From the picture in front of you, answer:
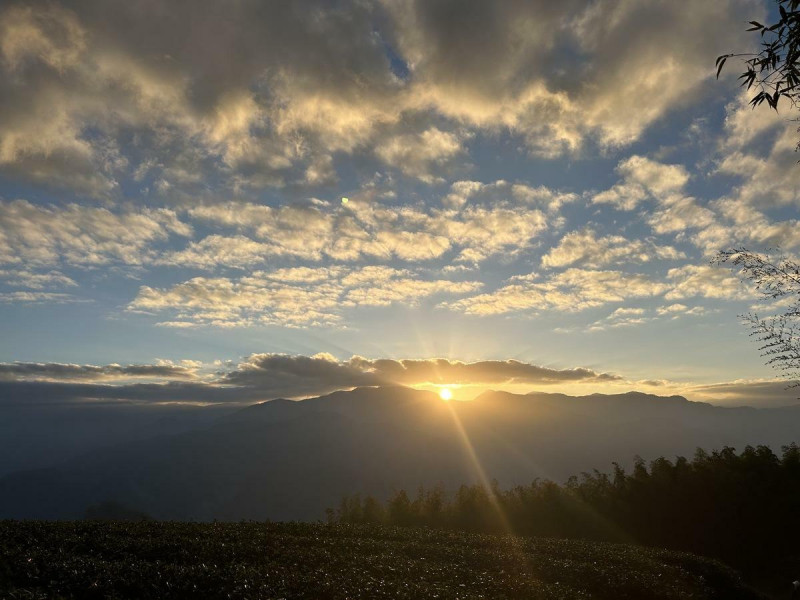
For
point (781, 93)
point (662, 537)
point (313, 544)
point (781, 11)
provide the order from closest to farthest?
point (781, 11)
point (781, 93)
point (313, 544)
point (662, 537)

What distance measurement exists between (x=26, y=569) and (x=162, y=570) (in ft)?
14.8

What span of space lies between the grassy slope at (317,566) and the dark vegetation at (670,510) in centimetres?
3231

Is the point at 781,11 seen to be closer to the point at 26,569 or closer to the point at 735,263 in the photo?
the point at 735,263

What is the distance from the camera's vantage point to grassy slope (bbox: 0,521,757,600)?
15.7m

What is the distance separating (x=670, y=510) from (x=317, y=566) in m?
62.0

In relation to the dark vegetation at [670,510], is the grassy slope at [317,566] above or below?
above

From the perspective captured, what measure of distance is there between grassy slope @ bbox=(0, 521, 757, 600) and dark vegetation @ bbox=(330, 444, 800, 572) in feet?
106

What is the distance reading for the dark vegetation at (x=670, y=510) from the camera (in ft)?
183

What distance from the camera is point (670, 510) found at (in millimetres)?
62625

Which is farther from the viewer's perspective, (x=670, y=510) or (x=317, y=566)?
(x=670, y=510)

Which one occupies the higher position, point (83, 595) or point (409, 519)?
point (83, 595)

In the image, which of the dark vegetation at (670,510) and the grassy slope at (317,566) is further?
the dark vegetation at (670,510)

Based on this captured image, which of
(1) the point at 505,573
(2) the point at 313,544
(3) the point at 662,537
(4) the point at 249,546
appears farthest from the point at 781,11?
(3) the point at 662,537

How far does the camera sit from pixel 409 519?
69500 mm
